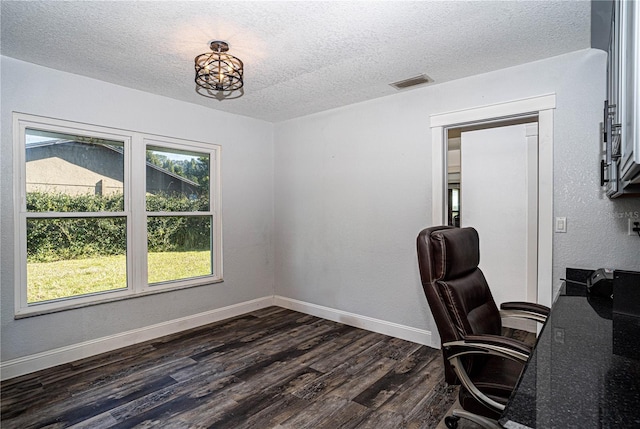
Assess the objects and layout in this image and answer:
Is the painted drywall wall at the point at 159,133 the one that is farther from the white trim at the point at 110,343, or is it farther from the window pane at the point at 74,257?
the window pane at the point at 74,257

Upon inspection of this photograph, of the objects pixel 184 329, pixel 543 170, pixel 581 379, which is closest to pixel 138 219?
pixel 184 329

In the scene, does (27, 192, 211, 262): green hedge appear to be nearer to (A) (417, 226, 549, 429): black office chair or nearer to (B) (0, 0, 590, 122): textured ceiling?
(B) (0, 0, 590, 122): textured ceiling

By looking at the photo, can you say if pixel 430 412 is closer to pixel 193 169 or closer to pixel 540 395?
pixel 540 395

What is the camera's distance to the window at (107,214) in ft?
9.21

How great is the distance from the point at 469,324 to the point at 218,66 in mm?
2361

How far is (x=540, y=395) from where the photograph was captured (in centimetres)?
82

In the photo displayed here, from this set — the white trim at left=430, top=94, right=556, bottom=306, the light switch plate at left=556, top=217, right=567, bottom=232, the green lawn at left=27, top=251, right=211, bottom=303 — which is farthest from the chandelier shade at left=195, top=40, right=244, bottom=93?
the light switch plate at left=556, top=217, right=567, bottom=232

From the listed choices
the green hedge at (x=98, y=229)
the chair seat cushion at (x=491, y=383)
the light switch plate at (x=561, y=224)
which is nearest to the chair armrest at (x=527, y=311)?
the chair seat cushion at (x=491, y=383)

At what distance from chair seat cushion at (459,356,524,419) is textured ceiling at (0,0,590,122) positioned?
6.58ft

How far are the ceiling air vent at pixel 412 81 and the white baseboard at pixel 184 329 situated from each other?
2.38m

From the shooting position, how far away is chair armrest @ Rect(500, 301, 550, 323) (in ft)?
6.43

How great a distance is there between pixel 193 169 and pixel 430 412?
3317 mm

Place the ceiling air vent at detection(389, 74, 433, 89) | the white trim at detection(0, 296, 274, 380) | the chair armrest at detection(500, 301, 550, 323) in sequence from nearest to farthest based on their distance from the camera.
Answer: the chair armrest at detection(500, 301, 550, 323)
the white trim at detection(0, 296, 274, 380)
the ceiling air vent at detection(389, 74, 433, 89)

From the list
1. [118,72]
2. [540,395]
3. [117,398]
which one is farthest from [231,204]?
[540,395]
